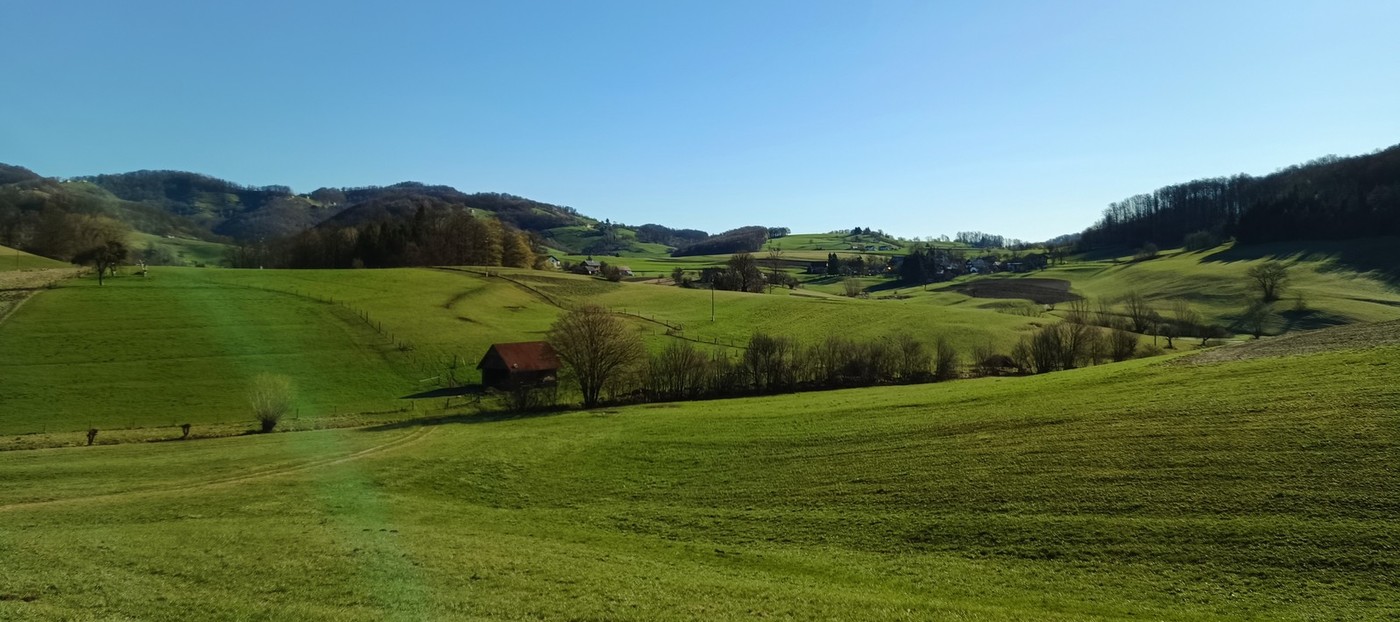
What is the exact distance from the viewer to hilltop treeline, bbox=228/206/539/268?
136 m

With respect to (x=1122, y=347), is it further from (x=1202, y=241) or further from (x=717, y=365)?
(x=1202, y=241)

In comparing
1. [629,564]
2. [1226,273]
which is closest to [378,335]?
[629,564]

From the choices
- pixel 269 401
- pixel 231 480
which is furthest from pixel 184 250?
pixel 231 480

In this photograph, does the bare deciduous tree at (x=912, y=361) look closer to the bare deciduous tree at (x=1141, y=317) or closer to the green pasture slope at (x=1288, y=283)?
the bare deciduous tree at (x=1141, y=317)

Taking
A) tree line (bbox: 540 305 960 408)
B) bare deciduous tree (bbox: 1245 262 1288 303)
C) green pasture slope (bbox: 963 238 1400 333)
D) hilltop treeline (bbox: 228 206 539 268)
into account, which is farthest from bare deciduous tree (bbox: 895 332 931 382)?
hilltop treeline (bbox: 228 206 539 268)

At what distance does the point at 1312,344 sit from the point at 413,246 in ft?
428

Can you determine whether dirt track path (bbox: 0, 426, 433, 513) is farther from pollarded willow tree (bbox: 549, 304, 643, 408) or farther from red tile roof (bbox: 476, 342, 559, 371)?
red tile roof (bbox: 476, 342, 559, 371)

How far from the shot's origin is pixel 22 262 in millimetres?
96000

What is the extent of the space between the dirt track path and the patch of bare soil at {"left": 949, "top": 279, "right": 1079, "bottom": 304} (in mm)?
134884

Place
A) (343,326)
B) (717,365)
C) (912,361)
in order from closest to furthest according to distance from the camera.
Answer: (717,365) < (912,361) < (343,326)

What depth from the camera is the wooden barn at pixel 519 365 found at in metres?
65.8

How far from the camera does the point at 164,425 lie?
50875mm

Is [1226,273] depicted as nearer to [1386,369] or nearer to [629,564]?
[1386,369]

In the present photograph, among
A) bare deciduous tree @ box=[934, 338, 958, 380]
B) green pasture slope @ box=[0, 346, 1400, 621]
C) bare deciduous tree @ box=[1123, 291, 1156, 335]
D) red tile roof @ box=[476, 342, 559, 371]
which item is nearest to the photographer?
green pasture slope @ box=[0, 346, 1400, 621]
